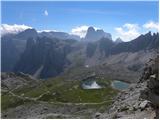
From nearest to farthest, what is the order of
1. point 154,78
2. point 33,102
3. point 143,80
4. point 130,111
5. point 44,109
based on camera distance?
point 154,78 < point 130,111 < point 143,80 < point 44,109 < point 33,102

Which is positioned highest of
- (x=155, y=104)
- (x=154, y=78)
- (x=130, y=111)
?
(x=154, y=78)

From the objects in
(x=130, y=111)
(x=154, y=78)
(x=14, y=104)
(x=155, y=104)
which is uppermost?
(x=154, y=78)

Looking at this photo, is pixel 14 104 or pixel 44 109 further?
pixel 14 104

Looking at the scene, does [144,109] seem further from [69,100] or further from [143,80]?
[69,100]

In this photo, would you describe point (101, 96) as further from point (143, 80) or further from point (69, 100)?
point (143, 80)

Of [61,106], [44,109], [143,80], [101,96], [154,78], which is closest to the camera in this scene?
[154,78]

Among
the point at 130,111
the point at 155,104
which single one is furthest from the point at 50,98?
the point at 155,104

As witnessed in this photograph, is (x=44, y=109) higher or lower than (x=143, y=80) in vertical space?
lower

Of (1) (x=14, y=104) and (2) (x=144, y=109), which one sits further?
(1) (x=14, y=104)

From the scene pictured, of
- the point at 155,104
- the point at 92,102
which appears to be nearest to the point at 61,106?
the point at 92,102
